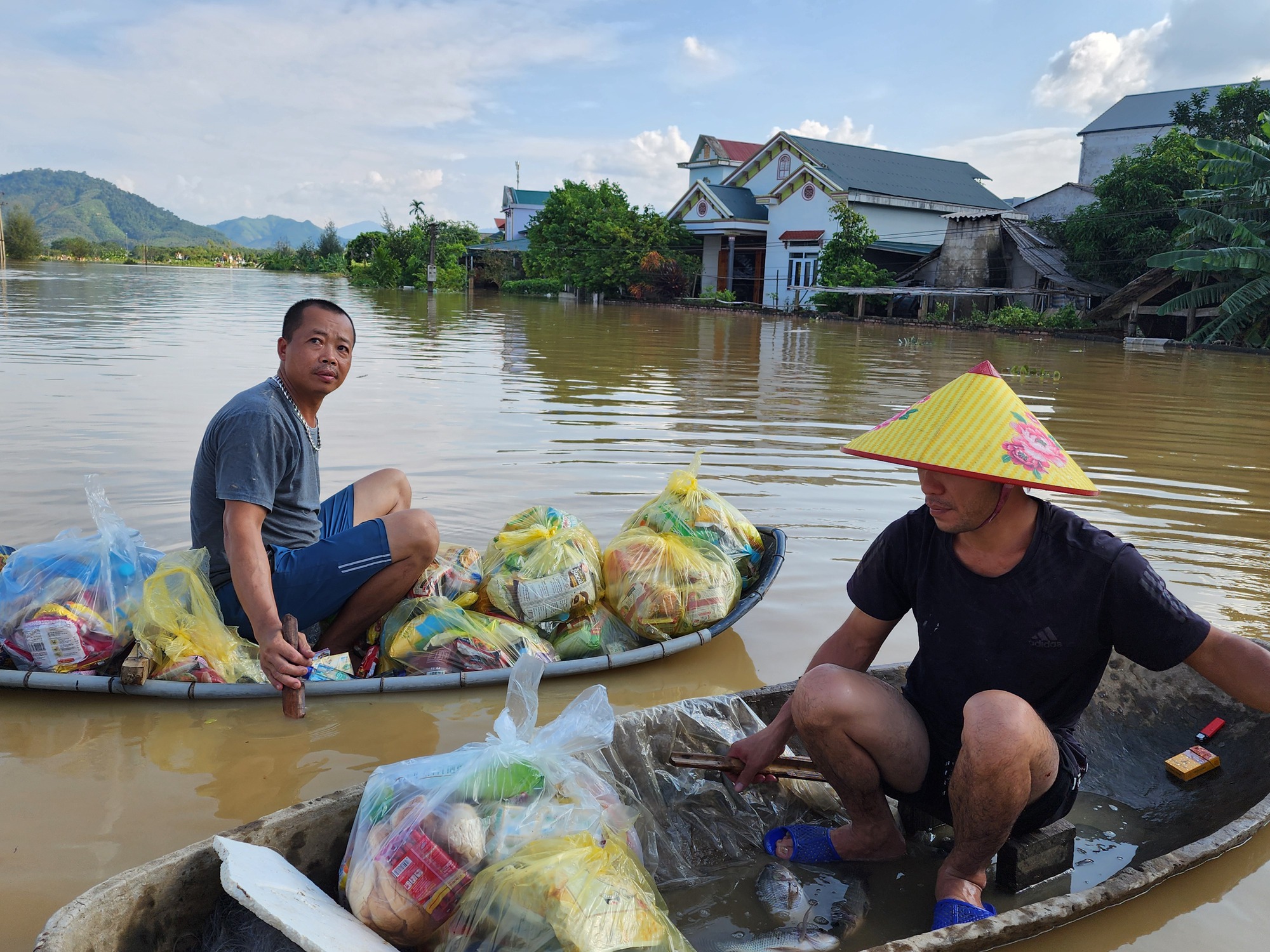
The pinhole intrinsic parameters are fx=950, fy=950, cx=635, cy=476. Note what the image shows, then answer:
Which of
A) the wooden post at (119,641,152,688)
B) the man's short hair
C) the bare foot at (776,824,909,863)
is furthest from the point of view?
the man's short hair

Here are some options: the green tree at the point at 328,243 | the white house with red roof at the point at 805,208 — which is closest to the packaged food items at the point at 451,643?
the white house with red roof at the point at 805,208

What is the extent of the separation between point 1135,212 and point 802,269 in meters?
10.3

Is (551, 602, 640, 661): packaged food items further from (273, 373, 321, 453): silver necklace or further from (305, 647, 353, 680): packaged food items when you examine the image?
(273, 373, 321, 453): silver necklace

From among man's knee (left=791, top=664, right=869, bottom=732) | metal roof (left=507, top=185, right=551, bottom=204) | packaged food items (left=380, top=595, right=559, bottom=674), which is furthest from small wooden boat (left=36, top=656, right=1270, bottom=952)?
metal roof (left=507, top=185, right=551, bottom=204)

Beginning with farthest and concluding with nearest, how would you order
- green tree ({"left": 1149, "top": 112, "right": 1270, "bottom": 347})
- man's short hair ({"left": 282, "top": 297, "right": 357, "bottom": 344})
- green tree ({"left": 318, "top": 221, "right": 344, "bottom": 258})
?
green tree ({"left": 318, "top": 221, "right": 344, "bottom": 258}) < green tree ({"left": 1149, "top": 112, "right": 1270, "bottom": 347}) < man's short hair ({"left": 282, "top": 297, "right": 357, "bottom": 344})

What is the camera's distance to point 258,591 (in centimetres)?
288

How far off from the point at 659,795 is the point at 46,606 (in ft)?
6.90

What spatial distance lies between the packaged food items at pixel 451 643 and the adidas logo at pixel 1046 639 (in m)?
1.64

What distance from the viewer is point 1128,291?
791 inches

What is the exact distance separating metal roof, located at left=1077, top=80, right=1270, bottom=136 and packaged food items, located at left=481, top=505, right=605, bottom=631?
117 ft

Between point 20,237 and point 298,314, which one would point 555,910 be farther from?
point 20,237

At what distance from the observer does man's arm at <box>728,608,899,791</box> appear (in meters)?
2.28

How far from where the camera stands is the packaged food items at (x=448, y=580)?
3.50 meters

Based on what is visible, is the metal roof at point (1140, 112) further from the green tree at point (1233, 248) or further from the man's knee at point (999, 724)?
the man's knee at point (999, 724)
